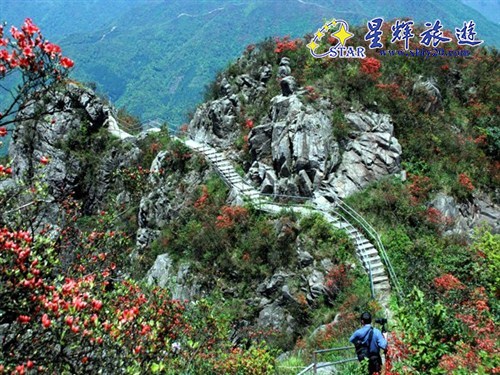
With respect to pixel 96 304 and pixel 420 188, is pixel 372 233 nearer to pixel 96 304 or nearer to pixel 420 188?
pixel 420 188

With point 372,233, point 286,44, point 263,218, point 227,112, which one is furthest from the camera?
point 286,44

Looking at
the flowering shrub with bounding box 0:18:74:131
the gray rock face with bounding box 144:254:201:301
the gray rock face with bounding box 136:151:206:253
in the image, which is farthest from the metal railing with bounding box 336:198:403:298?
the flowering shrub with bounding box 0:18:74:131

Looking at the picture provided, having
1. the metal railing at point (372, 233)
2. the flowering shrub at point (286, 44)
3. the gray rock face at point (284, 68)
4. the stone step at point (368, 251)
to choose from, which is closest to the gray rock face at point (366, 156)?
the metal railing at point (372, 233)

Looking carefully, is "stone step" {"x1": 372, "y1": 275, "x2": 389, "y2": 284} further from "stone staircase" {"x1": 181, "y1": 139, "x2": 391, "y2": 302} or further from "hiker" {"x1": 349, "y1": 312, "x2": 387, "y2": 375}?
"hiker" {"x1": 349, "y1": 312, "x2": 387, "y2": 375}

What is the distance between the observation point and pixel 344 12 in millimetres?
191500

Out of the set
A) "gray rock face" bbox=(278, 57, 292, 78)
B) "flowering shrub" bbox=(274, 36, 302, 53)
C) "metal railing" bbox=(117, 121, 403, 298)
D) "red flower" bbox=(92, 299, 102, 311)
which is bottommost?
"metal railing" bbox=(117, 121, 403, 298)

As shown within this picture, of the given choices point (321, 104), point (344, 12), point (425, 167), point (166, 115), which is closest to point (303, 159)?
point (321, 104)

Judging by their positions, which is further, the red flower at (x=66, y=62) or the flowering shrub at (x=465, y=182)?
the flowering shrub at (x=465, y=182)

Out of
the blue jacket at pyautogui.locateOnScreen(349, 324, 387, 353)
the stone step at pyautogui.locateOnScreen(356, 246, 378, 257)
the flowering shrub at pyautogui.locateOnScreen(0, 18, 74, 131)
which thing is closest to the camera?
the flowering shrub at pyautogui.locateOnScreen(0, 18, 74, 131)

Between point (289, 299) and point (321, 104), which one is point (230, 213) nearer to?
point (289, 299)

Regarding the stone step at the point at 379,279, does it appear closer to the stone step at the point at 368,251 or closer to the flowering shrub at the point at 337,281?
the flowering shrub at the point at 337,281

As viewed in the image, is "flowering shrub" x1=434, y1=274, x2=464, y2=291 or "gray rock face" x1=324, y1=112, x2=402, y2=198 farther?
"gray rock face" x1=324, y1=112, x2=402, y2=198

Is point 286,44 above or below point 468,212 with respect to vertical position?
above

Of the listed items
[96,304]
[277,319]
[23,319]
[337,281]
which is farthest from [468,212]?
[23,319]
